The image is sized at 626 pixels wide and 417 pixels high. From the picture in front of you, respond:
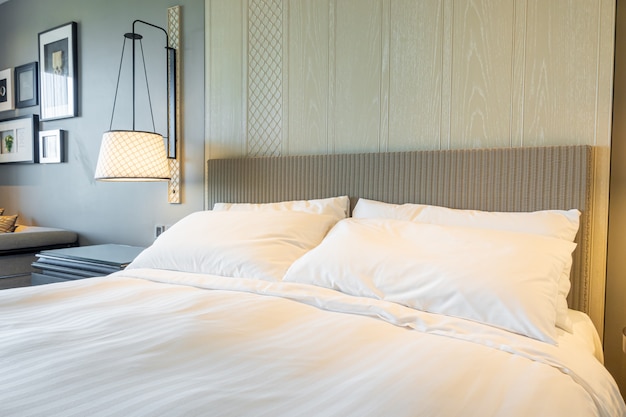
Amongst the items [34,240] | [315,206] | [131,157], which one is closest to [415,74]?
[315,206]

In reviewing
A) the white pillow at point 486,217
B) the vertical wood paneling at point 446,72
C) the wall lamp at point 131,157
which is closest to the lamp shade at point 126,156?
the wall lamp at point 131,157

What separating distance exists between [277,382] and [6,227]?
3.24 metres

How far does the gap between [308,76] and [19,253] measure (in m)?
2.15

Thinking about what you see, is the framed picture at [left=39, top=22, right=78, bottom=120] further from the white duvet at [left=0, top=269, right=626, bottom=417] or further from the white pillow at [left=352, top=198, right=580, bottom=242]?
the white pillow at [left=352, top=198, right=580, bottom=242]

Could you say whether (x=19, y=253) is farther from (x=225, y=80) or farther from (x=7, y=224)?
(x=225, y=80)

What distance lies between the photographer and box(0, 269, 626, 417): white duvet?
0.78 m

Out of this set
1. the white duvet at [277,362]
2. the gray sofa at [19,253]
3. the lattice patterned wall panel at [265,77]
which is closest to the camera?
the white duvet at [277,362]

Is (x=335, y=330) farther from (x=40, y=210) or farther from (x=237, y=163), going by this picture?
(x=40, y=210)

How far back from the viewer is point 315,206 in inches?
84.7

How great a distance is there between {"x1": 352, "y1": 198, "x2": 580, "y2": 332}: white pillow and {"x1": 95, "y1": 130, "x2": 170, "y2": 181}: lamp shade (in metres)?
1.22

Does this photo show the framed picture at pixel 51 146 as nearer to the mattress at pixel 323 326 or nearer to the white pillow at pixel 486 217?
the mattress at pixel 323 326

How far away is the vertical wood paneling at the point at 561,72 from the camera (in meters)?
1.73

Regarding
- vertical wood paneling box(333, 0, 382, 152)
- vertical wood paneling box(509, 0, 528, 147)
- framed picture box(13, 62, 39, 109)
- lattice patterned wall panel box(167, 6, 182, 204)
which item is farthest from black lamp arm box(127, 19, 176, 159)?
vertical wood paneling box(509, 0, 528, 147)

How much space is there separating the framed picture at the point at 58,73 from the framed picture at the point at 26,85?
0.24 ft
